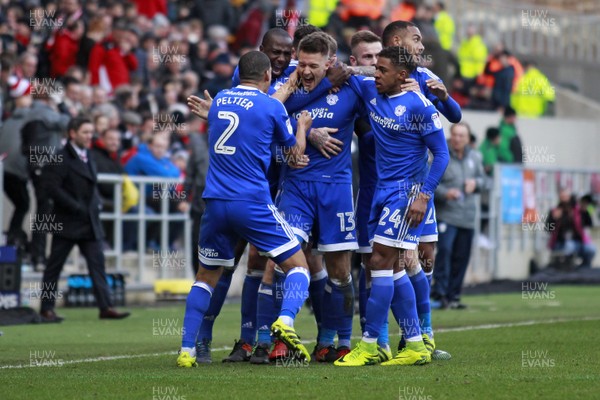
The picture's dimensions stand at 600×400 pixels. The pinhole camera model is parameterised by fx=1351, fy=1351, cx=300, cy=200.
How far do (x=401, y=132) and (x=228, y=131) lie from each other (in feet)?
4.54

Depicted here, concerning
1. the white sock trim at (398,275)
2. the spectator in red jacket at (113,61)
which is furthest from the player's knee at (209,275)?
the spectator in red jacket at (113,61)

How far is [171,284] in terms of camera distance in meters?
19.8

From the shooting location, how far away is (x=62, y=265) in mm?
16531

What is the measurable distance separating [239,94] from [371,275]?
5.97ft

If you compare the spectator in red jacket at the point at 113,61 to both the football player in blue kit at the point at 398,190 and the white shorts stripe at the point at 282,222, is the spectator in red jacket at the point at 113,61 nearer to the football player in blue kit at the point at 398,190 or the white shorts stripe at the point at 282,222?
the football player in blue kit at the point at 398,190

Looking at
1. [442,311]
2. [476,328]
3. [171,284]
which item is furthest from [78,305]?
[476,328]

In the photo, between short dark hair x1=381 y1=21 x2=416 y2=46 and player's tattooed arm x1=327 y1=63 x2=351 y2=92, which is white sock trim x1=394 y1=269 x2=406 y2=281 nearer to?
player's tattooed arm x1=327 y1=63 x2=351 y2=92

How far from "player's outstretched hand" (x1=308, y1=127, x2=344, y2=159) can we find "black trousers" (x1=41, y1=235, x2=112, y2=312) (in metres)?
6.23

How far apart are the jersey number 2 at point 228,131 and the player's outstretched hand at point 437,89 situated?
166 centimetres

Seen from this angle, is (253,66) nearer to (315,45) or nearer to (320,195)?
(315,45)

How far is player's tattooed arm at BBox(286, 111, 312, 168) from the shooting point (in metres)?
10.8

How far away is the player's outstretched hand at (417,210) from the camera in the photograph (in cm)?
1055

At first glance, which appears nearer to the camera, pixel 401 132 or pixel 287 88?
pixel 401 132

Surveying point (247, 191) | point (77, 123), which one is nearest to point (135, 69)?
point (77, 123)
